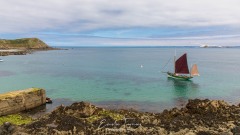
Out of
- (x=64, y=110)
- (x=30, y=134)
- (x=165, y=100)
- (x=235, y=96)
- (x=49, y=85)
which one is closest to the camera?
(x=30, y=134)

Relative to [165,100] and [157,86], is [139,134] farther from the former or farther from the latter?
[157,86]

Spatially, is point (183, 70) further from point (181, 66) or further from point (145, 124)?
point (145, 124)

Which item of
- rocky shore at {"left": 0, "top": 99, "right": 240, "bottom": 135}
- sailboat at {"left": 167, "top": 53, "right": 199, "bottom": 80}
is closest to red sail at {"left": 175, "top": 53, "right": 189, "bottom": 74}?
sailboat at {"left": 167, "top": 53, "right": 199, "bottom": 80}

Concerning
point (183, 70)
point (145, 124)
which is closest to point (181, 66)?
point (183, 70)

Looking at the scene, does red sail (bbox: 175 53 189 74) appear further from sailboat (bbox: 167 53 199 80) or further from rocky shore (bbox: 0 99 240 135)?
rocky shore (bbox: 0 99 240 135)

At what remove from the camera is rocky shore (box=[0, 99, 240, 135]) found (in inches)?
775

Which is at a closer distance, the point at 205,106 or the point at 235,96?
the point at 205,106

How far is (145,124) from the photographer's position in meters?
22.2

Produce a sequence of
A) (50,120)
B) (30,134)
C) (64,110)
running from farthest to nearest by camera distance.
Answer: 1. (64,110)
2. (50,120)
3. (30,134)

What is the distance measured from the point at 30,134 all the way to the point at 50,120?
159 inches

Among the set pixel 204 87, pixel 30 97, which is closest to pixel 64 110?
pixel 30 97

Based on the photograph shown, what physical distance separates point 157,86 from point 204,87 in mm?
10435

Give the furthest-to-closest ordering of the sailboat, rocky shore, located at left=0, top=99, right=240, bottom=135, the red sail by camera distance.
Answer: the red sail → the sailboat → rocky shore, located at left=0, top=99, right=240, bottom=135

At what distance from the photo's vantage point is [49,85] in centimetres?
5156
